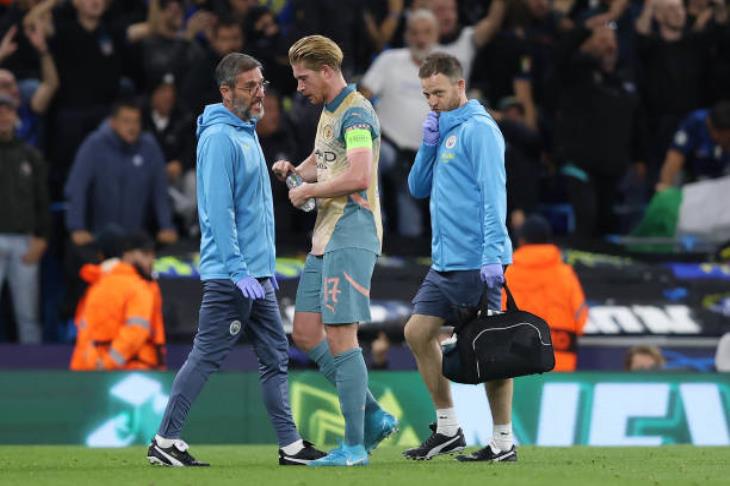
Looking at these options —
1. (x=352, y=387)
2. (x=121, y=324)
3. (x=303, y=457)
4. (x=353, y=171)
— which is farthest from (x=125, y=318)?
(x=353, y=171)

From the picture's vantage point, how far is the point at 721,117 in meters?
15.9

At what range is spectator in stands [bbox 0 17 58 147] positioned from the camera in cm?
1591

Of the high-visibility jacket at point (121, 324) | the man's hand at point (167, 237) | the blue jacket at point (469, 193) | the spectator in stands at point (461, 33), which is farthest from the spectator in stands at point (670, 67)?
the blue jacket at point (469, 193)

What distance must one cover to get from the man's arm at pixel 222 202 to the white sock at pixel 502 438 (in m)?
1.67

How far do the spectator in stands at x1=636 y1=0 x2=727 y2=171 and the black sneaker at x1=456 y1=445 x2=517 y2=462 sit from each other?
9.00m

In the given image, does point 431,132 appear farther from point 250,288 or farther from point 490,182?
point 250,288

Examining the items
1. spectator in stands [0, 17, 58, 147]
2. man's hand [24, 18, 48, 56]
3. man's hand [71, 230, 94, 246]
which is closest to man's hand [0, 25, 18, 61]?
spectator in stands [0, 17, 58, 147]

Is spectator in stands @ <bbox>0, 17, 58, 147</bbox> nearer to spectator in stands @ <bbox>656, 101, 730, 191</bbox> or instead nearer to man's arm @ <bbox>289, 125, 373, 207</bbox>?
spectator in stands @ <bbox>656, 101, 730, 191</bbox>

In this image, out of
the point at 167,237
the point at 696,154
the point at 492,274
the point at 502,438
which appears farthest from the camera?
the point at 696,154

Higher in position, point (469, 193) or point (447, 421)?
point (469, 193)

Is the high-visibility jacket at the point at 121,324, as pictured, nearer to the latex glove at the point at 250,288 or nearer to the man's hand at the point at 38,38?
the man's hand at the point at 38,38

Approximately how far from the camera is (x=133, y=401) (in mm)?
12352

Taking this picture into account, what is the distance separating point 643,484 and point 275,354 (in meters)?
2.16

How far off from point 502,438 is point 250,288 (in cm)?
167
